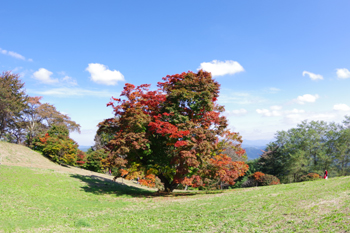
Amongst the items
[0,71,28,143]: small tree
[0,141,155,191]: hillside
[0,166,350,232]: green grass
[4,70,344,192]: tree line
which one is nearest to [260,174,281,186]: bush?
[4,70,344,192]: tree line

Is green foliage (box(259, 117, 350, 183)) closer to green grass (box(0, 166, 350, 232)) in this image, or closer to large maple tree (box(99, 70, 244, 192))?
large maple tree (box(99, 70, 244, 192))

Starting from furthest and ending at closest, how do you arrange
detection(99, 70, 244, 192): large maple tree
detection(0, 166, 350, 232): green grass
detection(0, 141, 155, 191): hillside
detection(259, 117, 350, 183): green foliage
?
detection(259, 117, 350, 183): green foliage
detection(0, 141, 155, 191): hillside
detection(99, 70, 244, 192): large maple tree
detection(0, 166, 350, 232): green grass

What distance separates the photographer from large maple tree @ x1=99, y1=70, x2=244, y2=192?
15.2 meters

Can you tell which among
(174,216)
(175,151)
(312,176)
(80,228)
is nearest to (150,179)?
(175,151)

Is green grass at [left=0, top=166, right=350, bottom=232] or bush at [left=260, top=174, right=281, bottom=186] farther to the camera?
bush at [left=260, top=174, right=281, bottom=186]

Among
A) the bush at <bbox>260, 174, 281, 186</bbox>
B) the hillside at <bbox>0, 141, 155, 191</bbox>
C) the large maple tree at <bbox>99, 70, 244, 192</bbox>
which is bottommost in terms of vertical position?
the bush at <bbox>260, 174, 281, 186</bbox>

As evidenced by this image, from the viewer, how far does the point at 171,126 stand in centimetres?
1527

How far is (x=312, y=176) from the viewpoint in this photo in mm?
25016

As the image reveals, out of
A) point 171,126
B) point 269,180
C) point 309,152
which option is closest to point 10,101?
point 171,126

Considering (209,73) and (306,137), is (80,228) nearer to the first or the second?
(209,73)

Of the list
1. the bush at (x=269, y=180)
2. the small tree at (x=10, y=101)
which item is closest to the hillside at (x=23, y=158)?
the small tree at (x=10, y=101)

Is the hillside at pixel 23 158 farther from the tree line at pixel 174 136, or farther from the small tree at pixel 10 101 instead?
the tree line at pixel 174 136

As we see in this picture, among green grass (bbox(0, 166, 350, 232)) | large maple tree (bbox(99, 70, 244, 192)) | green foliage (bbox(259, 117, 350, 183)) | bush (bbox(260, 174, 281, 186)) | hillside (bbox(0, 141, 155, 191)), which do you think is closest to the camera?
green grass (bbox(0, 166, 350, 232))

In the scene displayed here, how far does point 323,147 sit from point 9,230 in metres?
44.8
